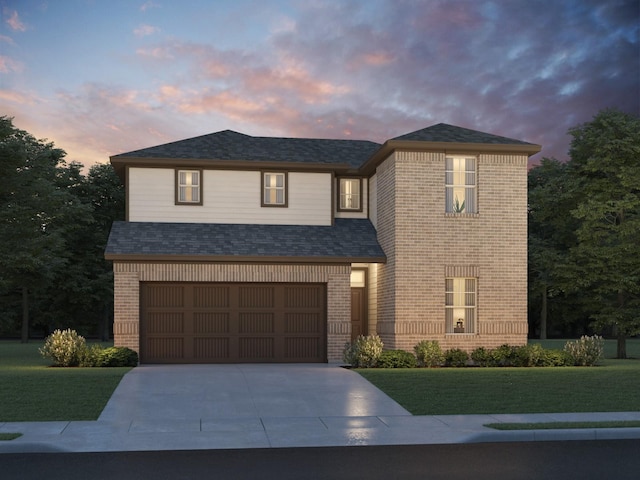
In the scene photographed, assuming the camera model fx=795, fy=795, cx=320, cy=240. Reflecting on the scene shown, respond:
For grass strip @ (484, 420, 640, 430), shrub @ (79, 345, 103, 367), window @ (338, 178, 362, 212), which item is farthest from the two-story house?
grass strip @ (484, 420, 640, 430)

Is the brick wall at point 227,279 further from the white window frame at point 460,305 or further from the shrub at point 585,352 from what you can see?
the shrub at point 585,352

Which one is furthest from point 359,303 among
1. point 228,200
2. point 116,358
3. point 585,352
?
Result: point 116,358

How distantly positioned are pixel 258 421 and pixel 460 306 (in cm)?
1217

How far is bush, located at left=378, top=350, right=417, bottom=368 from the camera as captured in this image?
2248 cm

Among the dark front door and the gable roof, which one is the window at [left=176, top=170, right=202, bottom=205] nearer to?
the gable roof

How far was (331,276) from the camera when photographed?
25.6m

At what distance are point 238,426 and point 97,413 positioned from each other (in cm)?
288

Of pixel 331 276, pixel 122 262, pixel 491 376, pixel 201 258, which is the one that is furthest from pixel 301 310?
pixel 491 376

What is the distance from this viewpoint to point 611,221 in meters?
32.4

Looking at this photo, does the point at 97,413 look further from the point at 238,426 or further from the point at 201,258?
the point at 201,258

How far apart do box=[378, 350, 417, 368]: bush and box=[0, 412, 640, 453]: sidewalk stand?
7797 millimetres

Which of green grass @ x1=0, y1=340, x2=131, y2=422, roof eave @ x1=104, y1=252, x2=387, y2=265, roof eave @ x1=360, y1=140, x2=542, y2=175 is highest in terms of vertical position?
roof eave @ x1=360, y1=140, x2=542, y2=175

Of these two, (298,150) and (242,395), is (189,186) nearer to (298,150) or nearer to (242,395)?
(298,150)

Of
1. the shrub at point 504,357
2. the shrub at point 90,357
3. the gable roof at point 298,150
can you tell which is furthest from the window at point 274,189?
the shrub at point 504,357
